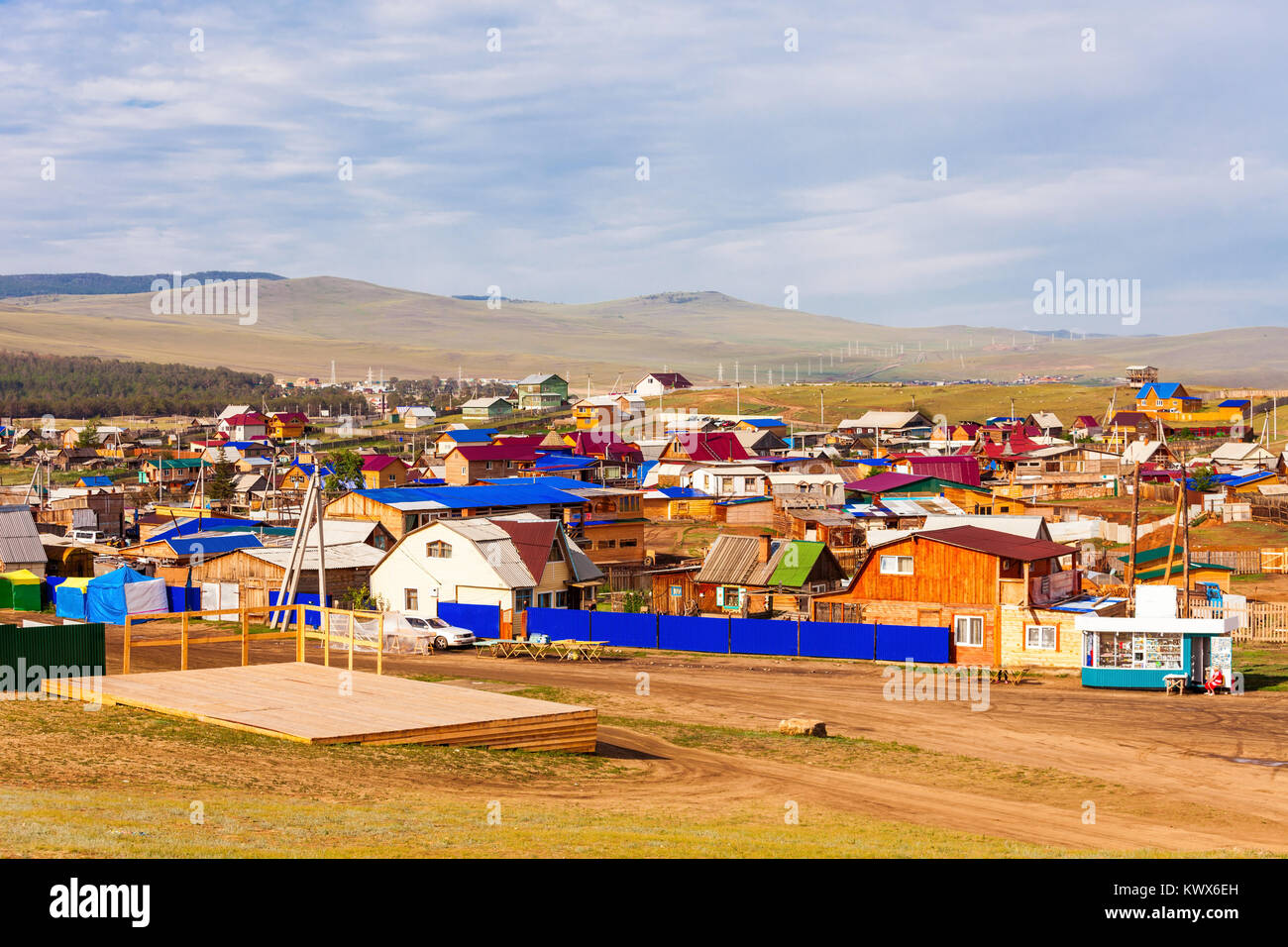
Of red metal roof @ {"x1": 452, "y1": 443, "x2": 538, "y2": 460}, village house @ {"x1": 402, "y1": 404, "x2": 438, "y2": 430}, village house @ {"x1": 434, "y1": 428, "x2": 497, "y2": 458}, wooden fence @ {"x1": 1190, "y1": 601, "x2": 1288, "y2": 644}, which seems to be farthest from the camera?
village house @ {"x1": 402, "y1": 404, "x2": 438, "y2": 430}

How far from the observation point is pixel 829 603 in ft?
147

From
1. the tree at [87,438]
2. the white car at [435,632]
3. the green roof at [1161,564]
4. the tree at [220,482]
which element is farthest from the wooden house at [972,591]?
the tree at [87,438]

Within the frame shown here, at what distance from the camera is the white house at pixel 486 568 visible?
155 ft

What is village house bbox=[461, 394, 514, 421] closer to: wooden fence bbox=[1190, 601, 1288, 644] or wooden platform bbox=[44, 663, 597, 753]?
wooden fence bbox=[1190, 601, 1288, 644]

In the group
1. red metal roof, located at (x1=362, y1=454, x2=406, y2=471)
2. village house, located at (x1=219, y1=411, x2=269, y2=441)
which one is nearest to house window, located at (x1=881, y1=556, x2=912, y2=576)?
red metal roof, located at (x1=362, y1=454, x2=406, y2=471)

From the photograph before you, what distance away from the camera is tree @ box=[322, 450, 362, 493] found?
332ft

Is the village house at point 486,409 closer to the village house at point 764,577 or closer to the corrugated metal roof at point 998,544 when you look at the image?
the village house at point 764,577

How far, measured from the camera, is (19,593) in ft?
169

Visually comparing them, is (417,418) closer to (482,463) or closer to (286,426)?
(286,426)

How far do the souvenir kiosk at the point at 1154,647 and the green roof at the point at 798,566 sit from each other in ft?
44.6

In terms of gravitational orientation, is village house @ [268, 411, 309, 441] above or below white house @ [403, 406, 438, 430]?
below

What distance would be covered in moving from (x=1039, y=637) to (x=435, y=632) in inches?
811

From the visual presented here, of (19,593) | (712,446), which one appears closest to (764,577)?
(19,593)

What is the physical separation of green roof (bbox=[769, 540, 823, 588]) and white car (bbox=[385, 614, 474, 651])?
12.5 m
